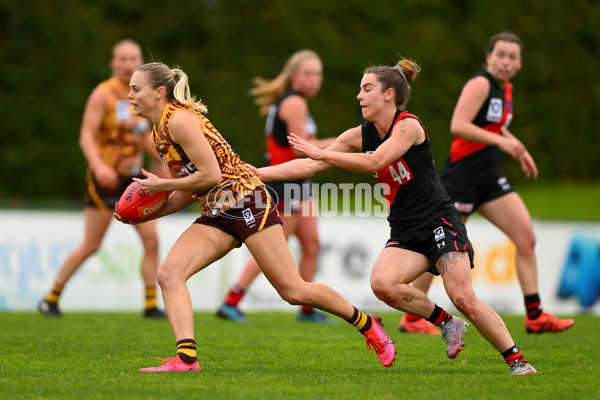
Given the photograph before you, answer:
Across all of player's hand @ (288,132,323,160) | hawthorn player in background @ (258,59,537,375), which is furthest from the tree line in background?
player's hand @ (288,132,323,160)

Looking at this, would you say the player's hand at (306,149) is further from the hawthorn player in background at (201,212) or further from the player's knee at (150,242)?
the player's knee at (150,242)

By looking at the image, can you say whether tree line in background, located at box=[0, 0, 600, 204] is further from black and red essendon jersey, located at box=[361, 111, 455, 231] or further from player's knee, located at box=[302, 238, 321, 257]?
black and red essendon jersey, located at box=[361, 111, 455, 231]

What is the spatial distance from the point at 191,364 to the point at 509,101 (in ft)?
12.2

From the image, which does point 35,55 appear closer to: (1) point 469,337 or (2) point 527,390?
(1) point 469,337

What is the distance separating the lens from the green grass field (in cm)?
456

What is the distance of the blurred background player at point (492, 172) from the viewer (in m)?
7.19

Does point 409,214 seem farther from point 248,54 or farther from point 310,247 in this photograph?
point 248,54

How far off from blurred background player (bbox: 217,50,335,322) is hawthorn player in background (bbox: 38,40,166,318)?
89 centimetres

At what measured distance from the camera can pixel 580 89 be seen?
16.9 m

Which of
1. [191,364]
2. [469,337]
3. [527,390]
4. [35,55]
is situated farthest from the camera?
[35,55]

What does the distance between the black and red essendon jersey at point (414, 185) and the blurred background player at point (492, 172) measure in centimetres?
168

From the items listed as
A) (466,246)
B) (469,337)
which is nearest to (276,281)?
(466,246)

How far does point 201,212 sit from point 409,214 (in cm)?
127

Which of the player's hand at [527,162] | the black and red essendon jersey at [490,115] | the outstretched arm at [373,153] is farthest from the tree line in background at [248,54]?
the outstretched arm at [373,153]
